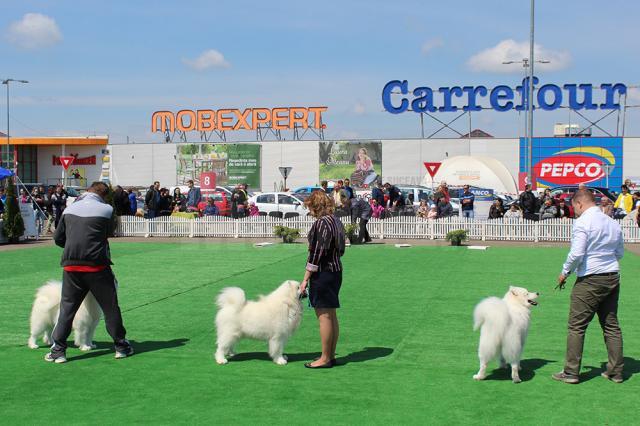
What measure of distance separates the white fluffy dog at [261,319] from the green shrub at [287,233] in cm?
1493

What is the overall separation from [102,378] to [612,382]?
15.8 ft

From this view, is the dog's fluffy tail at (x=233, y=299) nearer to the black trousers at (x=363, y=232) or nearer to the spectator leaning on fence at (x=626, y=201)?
the black trousers at (x=363, y=232)

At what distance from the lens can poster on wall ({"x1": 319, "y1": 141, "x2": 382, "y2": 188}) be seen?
187 ft

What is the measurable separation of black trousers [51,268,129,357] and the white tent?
1600 inches

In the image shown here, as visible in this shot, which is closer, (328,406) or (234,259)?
(328,406)

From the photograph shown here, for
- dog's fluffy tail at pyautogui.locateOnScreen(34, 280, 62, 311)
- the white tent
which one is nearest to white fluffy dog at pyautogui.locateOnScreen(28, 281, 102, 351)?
dog's fluffy tail at pyautogui.locateOnScreen(34, 280, 62, 311)

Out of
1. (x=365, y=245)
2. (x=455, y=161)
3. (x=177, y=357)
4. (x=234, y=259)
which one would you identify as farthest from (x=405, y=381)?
(x=455, y=161)

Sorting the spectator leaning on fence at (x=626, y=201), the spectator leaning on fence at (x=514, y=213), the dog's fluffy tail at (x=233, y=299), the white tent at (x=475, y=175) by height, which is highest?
the white tent at (x=475, y=175)

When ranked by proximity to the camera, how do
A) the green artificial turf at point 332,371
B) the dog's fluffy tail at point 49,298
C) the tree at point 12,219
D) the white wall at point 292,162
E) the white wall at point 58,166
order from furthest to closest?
1. the white wall at point 58,166
2. the white wall at point 292,162
3. the tree at point 12,219
4. the dog's fluffy tail at point 49,298
5. the green artificial turf at point 332,371

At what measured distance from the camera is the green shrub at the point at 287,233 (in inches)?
905

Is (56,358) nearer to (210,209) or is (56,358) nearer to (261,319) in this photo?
(261,319)

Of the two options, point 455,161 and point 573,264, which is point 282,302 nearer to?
point 573,264

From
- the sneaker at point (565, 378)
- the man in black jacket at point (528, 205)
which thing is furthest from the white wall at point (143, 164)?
the sneaker at point (565, 378)

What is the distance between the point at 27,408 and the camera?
6465 mm
